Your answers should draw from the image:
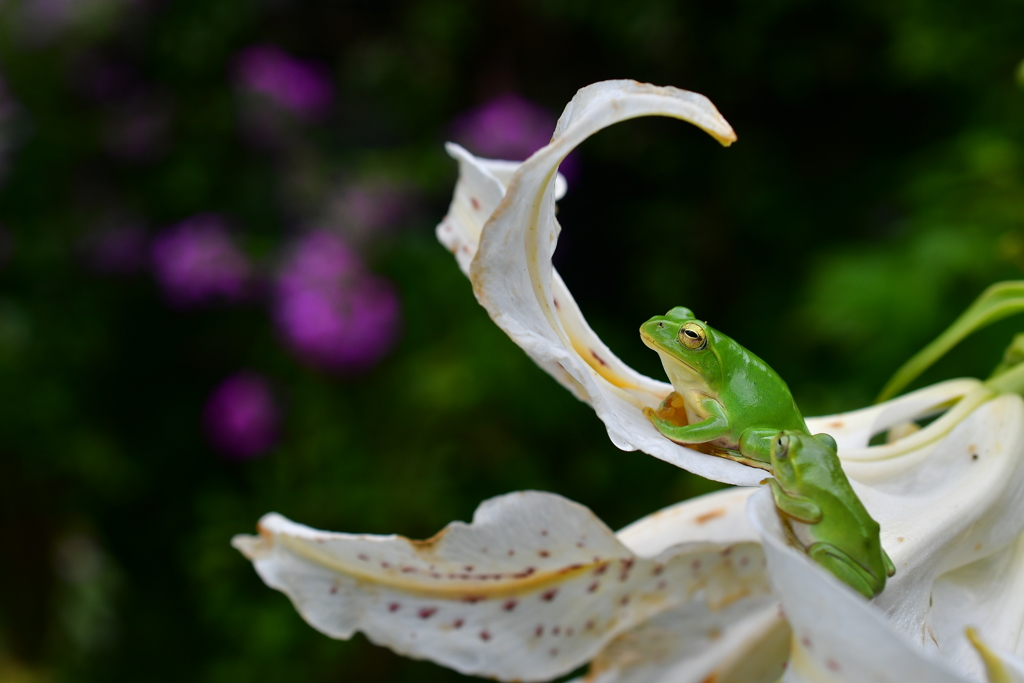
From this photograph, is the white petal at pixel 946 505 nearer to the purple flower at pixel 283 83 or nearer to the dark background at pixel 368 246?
the dark background at pixel 368 246

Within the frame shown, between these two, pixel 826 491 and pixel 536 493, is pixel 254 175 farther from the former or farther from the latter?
pixel 826 491

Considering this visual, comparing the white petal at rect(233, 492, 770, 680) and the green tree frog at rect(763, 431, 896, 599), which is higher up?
the green tree frog at rect(763, 431, 896, 599)

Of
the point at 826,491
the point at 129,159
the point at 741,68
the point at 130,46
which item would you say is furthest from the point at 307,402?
the point at 826,491

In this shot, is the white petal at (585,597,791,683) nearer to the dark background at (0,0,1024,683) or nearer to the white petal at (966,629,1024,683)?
the white petal at (966,629,1024,683)

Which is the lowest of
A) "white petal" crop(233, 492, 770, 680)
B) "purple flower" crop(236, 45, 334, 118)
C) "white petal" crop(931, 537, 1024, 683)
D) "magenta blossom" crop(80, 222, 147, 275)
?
"magenta blossom" crop(80, 222, 147, 275)

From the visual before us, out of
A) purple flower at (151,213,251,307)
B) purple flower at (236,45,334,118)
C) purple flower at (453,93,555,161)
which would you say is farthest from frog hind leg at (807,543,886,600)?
purple flower at (236,45,334,118)

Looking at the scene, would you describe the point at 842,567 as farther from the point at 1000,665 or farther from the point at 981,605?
the point at 981,605

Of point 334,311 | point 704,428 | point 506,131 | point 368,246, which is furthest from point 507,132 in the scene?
point 704,428
